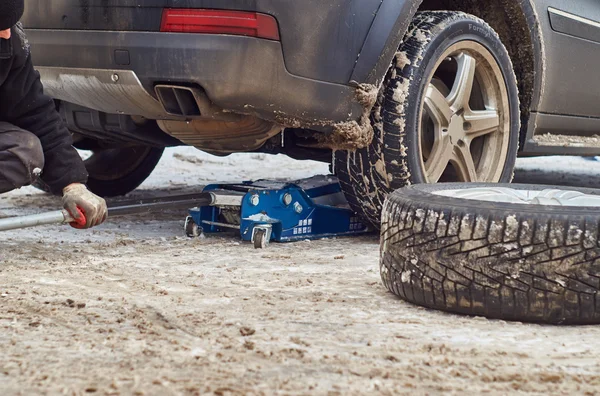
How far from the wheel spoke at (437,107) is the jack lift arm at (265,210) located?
567 mm

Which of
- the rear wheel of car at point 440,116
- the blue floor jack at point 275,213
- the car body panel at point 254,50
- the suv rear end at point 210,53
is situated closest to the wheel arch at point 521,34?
the rear wheel of car at point 440,116

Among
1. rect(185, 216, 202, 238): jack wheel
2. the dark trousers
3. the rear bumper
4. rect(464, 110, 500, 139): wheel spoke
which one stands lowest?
rect(185, 216, 202, 238): jack wheel

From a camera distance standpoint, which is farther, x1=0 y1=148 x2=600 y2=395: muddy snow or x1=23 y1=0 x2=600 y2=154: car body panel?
x1=23 y1=0 x2=600 y2=154: car body panel

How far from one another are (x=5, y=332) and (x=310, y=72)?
1.49 metres

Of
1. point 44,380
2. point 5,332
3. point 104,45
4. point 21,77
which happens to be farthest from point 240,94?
point 44,380

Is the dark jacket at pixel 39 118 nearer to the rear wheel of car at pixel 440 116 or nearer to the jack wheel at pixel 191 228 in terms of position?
the jack wheel at pixel 191 228

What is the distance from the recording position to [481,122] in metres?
3.85

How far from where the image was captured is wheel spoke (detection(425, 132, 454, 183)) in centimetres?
367

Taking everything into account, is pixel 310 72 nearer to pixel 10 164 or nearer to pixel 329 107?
pixel 329 107

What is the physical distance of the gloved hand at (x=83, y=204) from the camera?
2.99m

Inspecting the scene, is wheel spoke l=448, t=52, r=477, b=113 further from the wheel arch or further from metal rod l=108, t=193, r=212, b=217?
metal rod l=108, t=193, r=212, b=217

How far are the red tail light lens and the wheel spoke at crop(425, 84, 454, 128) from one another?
2.68ft

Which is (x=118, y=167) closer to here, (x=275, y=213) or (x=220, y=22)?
(x=275, y=213)

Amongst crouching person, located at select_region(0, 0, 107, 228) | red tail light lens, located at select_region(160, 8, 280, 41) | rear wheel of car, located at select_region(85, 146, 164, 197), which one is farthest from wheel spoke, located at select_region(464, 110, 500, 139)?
rear wheel of car, located at select_region(85, 146, 164, 197)
